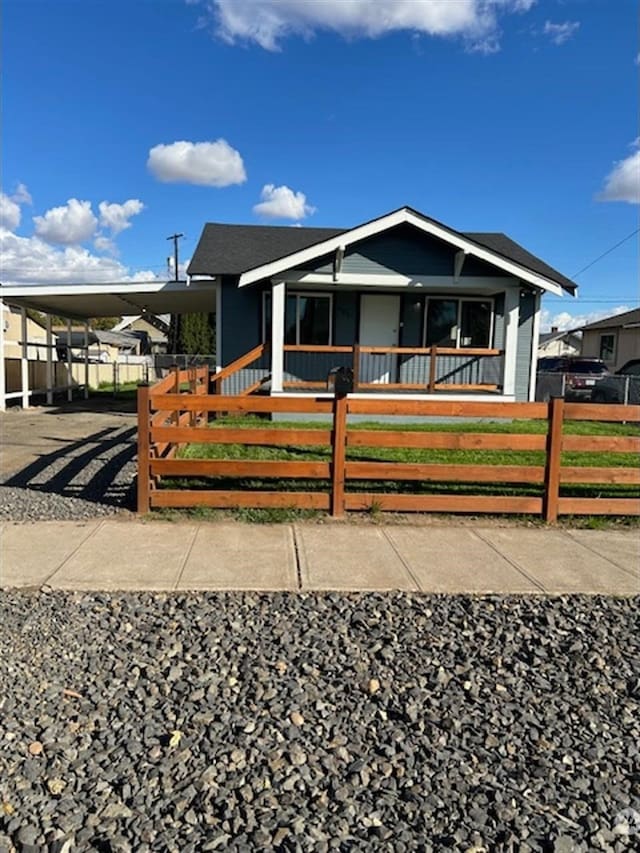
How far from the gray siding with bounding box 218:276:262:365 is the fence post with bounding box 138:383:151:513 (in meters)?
8.20

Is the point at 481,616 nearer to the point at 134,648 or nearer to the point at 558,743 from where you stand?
the point at 558,743

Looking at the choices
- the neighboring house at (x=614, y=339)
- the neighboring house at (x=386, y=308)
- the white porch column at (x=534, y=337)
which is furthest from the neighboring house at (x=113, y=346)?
the neighboring house at (x=614, y=339)

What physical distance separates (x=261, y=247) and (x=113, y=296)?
13.0 ft

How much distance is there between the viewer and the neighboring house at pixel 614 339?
2807 cm

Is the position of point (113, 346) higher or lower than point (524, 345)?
higher

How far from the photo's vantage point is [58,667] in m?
3.20

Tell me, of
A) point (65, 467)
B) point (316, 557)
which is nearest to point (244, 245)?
point (65, 467)

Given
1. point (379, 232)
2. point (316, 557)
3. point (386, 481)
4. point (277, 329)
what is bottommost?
point (316, 557)

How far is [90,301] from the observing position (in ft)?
55.2

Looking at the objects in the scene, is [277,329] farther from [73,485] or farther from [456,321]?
[73,485]

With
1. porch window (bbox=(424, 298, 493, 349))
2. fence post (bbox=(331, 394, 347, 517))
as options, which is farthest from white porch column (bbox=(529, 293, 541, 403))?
fence post (bbox=(331, 394, 347, 517))

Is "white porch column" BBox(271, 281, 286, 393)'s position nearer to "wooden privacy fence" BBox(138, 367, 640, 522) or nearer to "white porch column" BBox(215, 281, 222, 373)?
"white porch column" BBox(215, 281, 222, 373)

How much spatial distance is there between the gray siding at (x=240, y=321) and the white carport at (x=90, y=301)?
0.58 metres

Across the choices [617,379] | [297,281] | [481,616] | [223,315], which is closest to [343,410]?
[481,616]
